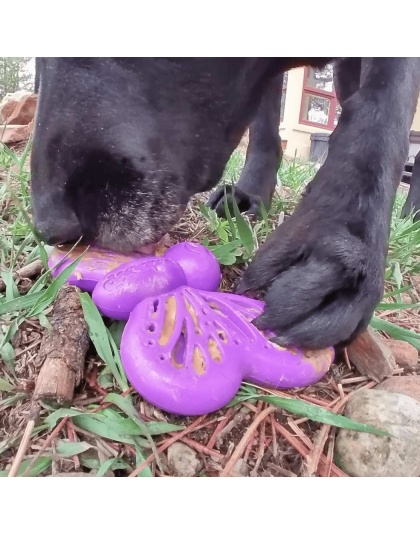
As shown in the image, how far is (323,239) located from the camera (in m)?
0.84

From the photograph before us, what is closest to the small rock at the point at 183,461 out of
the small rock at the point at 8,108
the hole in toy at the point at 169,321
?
the hole in toy at the point at 169,321

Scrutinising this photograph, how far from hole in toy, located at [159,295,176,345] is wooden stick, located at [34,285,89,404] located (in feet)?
0.40

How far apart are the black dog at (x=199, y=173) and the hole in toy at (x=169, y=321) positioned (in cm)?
13

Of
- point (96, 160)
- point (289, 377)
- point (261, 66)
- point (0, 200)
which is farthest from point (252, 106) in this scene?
point (0, 200)

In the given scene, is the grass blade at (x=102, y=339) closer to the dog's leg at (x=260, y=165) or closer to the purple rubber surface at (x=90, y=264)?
the purple rubber surface at (x=90, y=264)

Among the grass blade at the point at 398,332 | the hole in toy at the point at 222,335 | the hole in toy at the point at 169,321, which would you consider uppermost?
the hole in toy at the point at 169,321

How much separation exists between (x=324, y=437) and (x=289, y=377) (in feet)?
0.29

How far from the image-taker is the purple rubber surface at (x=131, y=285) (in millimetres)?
753

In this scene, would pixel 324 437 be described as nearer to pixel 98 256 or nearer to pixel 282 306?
pixel 282 306

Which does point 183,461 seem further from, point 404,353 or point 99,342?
point 404,353

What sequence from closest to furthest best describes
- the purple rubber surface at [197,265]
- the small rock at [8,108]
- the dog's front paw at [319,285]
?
1. the dog's front paw at [319,285]
2. the purple rubber surface at [197,265]
3. the small rock at [8,108]

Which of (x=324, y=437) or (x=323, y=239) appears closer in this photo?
(x=324, y=437)

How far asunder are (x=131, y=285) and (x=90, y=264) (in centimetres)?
11

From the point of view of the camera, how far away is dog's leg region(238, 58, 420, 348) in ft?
2.52
